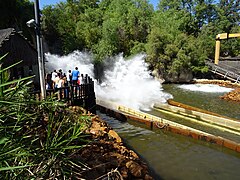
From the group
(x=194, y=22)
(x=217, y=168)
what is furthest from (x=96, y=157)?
(x=194, y=22)

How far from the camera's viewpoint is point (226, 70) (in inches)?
1094

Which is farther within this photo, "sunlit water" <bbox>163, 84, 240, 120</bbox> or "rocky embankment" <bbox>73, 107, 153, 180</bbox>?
"sunlit water" <bbox>163, 84, 240, 120</bbox>

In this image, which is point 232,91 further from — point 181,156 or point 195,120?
point 181,156

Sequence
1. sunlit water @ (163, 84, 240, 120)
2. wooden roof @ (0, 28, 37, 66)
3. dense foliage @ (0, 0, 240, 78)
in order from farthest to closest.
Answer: dense foliage @ (0, 0, 240, 78), sunlit water @ (163, 84, 240, 120), wooden roof @ (0, 28, 37, 66)

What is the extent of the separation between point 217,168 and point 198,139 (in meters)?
2.04

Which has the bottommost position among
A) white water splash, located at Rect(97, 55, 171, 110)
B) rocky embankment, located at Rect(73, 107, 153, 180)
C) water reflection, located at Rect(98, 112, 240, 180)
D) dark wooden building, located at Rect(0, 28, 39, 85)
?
water reflection, located at Rect(98, 112, 240, 180)

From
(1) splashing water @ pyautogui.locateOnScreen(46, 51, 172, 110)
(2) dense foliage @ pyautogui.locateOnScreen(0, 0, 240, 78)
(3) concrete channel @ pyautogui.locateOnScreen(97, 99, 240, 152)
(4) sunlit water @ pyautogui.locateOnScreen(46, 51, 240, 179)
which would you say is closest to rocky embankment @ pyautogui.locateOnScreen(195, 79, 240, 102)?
(4) sunlit water @ pyautogui.locateOnScreen(46, 51, 240, 179)

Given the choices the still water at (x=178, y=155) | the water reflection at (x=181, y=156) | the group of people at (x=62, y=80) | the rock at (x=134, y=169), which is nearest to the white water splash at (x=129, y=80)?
the group of people at (x=62, y=80)

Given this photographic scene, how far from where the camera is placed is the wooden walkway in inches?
1061

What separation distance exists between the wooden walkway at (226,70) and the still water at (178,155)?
1921cm

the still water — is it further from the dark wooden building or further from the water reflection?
the dark wooden building

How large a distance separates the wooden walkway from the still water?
19212mm

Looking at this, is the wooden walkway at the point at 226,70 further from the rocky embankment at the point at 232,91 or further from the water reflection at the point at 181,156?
the water reflection at the point at 181,156

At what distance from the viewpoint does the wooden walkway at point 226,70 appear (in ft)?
88.4
